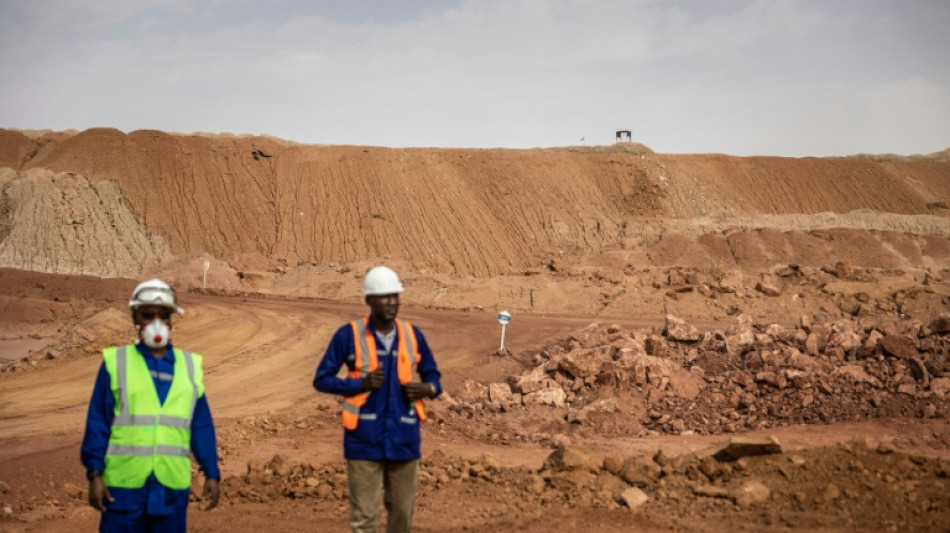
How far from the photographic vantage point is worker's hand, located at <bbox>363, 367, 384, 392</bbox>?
4910mm

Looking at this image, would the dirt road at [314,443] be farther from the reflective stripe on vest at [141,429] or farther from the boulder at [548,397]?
the reflective stripe on vest at [141,429]

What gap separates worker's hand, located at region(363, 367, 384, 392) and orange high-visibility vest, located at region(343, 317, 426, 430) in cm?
6

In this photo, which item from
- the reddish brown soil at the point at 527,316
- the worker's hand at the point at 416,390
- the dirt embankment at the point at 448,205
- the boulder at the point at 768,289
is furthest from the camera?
the dirt embankment at the point at 448,205

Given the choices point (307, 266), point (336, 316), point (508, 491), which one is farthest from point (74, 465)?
point (307, 266)

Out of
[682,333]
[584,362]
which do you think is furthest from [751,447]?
[682,333]

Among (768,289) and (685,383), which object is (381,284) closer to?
(685,383)

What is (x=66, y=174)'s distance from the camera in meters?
41.4

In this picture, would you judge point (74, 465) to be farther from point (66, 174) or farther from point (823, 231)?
point (66, 174)

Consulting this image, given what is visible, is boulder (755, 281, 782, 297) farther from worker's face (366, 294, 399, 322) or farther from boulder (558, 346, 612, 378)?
worker's face (366, 294, 399, 322)

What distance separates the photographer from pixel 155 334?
4.35 meters

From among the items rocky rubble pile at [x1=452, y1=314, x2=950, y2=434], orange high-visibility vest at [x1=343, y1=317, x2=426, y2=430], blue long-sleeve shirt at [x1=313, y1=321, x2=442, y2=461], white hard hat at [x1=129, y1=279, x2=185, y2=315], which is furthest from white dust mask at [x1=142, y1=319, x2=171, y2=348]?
rocky rubble pile at [x1=452, y1=314, x2=950, y2=434]

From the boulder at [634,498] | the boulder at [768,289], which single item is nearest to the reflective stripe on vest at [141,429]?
the boulder at [634,498]

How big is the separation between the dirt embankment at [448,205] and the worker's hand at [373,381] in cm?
2897

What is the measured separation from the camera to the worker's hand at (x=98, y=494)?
13.7ft
